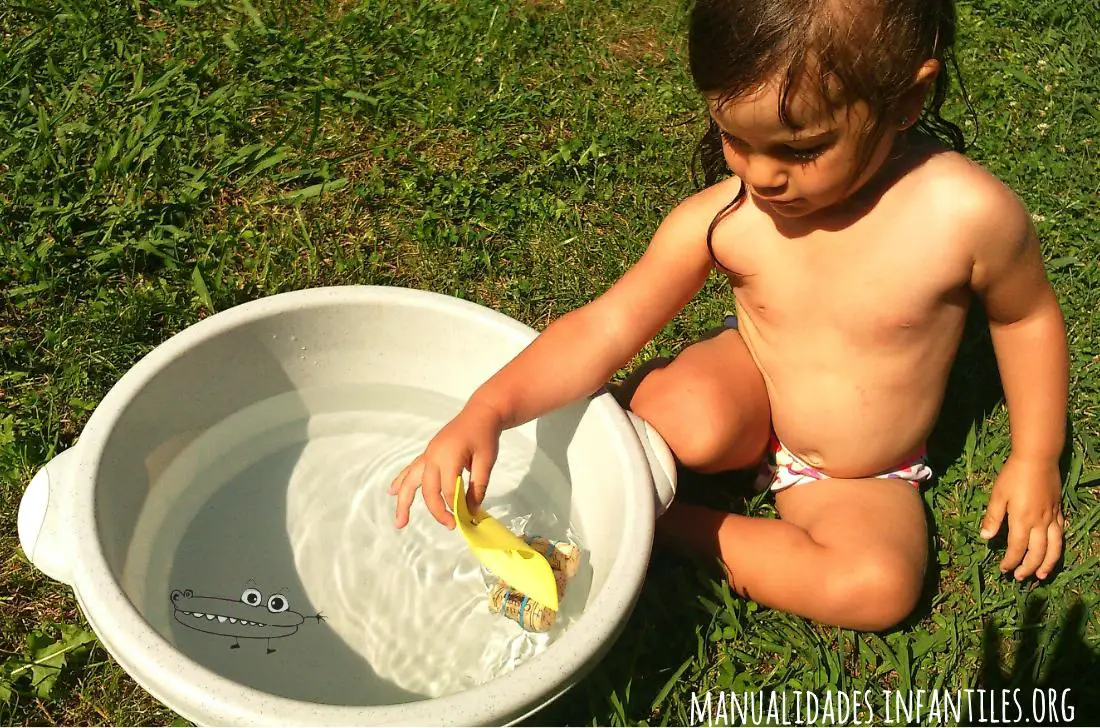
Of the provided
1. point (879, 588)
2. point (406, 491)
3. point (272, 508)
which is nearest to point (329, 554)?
point (272, 508)

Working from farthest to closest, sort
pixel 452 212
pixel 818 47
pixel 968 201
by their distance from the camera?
pixel 452 212
pixel 968 201
pixel 818 47

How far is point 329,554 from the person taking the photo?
1838mm

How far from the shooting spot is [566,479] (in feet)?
5.97

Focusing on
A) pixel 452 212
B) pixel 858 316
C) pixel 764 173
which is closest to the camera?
pixel 764 173

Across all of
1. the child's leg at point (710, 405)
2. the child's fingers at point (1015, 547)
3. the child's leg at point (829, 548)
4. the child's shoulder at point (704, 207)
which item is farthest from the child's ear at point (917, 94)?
the child's fingers at point (1015, 547)

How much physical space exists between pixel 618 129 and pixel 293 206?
77cm

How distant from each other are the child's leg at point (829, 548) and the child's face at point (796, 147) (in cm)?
55

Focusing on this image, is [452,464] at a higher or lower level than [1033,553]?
higher

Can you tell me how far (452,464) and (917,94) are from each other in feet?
2.64

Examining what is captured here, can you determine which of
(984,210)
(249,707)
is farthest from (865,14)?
(249,707)

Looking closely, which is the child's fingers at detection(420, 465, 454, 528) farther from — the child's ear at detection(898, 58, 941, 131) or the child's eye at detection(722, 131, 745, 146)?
the child's ear at detection(898, 58, 941, 131)

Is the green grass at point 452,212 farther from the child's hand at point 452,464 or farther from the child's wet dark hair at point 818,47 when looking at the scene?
the child's wet dark hair at point 818,47

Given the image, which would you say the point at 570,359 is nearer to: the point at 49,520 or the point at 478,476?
the point at 478,476

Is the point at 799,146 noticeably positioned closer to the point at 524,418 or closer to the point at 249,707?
the point at 524,418
